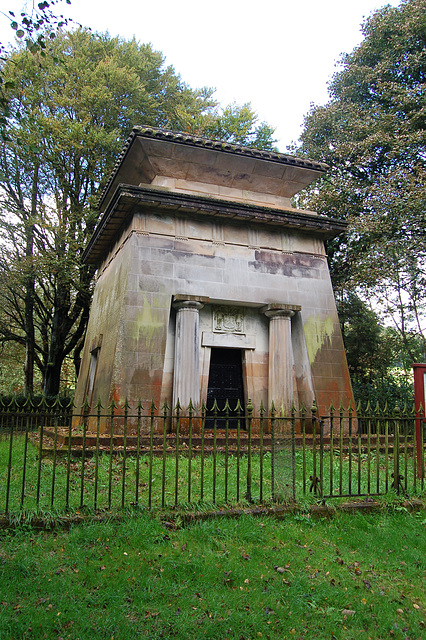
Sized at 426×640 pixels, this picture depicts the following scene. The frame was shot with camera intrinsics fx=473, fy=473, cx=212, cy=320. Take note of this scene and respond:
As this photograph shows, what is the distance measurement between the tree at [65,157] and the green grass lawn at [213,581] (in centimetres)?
1460

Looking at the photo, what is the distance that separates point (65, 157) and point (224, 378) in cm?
1359

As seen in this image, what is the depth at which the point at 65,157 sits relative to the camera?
2014 centimetres

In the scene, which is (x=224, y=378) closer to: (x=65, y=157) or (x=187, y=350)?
(x=187, y=350)

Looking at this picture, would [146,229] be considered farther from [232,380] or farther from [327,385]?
[327,385]

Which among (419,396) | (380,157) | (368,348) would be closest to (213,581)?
(419,396)

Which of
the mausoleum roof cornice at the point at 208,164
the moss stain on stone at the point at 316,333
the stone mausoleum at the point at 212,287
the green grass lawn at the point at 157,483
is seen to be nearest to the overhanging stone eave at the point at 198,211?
the stone mausoleum at the point at 212,287

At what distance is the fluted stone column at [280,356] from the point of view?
11.2 metres

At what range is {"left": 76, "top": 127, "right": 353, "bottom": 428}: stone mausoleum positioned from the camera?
10672mm

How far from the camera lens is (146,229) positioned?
441 inches

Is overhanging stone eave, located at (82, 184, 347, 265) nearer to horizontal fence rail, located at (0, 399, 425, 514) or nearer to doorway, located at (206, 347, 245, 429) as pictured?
doorway, located at (206, 347, 245, 429)

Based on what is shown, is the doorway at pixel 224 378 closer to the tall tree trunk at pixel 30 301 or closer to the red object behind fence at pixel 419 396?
the red object behind fence at pixel 419 396

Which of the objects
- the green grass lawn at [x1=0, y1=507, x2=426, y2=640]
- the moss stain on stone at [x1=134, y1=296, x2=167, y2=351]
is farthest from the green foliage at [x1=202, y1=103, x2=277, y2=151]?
the green grass lawn at [x1=0, y1=507, x2=426, y2=640]

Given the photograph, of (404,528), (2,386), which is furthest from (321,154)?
(2,386)

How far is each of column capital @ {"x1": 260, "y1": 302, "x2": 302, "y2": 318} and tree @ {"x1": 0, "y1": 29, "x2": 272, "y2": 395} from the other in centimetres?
937
